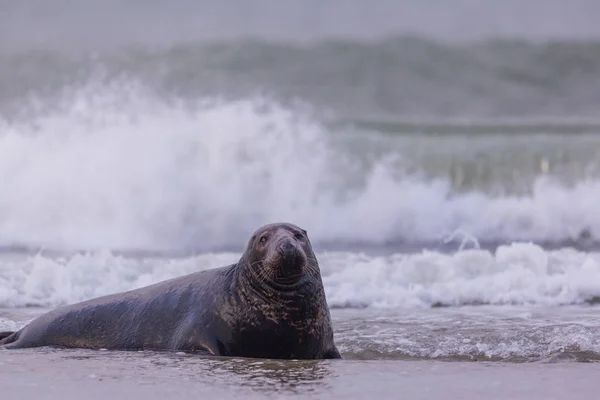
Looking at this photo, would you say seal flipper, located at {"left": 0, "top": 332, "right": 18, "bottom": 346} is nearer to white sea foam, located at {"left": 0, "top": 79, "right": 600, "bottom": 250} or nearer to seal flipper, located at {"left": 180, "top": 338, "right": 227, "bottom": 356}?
seal flipper, located at {"left": 180, "top": 338, "right": 227, "bottom": 356}

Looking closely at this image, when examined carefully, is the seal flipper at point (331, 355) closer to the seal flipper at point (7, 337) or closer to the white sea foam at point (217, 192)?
the seal flipper at point (7, 337)

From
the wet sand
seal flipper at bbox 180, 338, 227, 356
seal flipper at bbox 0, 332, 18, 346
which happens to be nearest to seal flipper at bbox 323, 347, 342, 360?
the wet sand

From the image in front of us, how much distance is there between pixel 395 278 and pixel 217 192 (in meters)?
5.62

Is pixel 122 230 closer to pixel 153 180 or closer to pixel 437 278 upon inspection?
pixel 153 180

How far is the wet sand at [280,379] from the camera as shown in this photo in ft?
16.4

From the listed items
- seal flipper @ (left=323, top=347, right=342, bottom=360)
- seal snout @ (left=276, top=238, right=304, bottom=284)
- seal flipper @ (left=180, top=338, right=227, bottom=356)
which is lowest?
seal flipper @ (left=323, top=347, right=342, bottom=360)

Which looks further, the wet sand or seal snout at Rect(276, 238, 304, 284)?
seal snout at Rect(276, 238, 304, 284)

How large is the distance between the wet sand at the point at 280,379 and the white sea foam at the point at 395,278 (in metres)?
3.76

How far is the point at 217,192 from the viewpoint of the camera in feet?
52.6

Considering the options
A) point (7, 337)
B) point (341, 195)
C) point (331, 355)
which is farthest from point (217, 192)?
point (331, 355)

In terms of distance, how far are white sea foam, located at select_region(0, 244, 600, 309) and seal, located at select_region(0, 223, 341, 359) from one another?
3197 mm

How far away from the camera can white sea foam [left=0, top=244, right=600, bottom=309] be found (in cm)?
1006

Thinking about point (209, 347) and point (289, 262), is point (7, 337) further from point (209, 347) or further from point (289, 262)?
point (289, 262)

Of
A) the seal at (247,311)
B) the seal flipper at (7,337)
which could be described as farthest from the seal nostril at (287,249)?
the seal flipper at (7,337)
